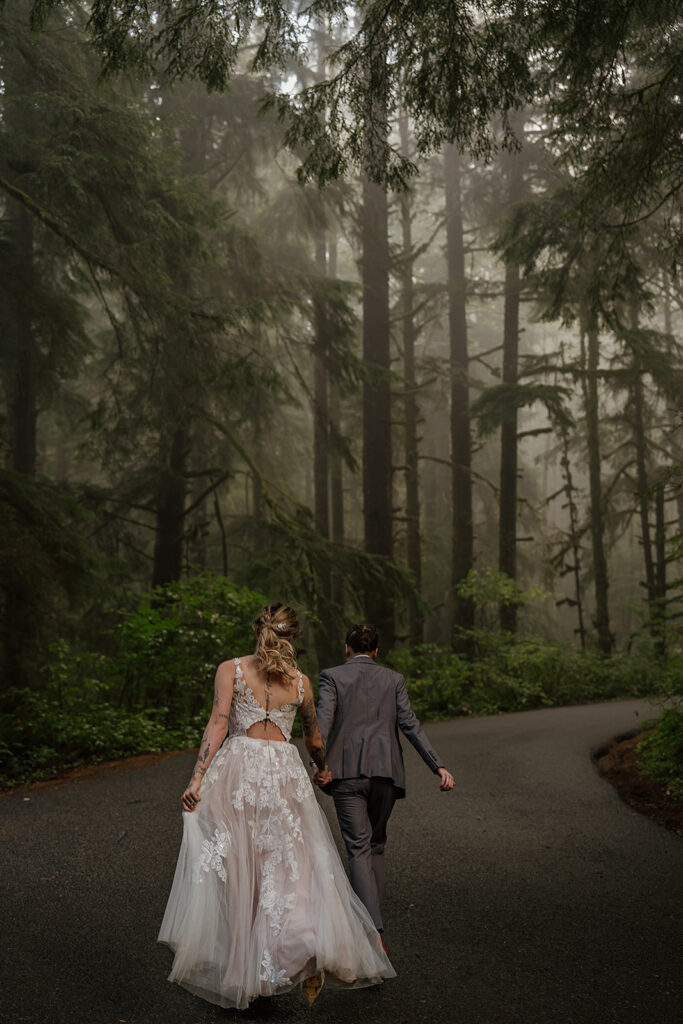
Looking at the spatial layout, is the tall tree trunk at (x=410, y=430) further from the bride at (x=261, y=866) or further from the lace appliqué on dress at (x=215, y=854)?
the lace appliqué on dress at (x=215, y=854)

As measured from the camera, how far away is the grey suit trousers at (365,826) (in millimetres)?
4641

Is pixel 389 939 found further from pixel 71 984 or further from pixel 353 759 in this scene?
pixel 71 984

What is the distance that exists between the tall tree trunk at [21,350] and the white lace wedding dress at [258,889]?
10846 millimetres

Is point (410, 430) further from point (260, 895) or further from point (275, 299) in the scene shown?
point (260, 895)

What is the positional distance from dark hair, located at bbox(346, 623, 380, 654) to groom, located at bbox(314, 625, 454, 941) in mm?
104

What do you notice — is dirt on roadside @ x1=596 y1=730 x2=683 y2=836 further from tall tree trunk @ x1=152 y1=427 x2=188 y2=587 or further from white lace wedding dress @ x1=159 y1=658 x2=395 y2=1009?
tall tree trunk @ x1=152 y1=427 x2=188 y2=587

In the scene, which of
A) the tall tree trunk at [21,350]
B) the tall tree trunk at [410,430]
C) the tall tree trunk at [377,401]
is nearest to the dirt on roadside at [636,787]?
the tall tree trunk at [377,401]

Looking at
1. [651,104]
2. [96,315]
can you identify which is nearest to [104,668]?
[651,104]

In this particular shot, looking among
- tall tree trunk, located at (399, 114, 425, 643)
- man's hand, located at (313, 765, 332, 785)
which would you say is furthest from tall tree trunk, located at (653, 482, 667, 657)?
man's hand, located at (313, 765, 332, 785)

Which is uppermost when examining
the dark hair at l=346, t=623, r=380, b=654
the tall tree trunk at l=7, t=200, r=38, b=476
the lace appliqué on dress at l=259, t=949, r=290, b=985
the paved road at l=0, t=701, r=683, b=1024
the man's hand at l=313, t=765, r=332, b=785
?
the tall tree trunk at l=7, t=200, r=38, b=476

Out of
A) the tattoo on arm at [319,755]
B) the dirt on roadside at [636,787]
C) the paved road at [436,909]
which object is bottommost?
the dirt on roadside at [636,787]

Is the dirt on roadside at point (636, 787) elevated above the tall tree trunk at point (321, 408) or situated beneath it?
situated beneath

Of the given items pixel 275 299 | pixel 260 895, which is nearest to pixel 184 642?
pixel 275 299

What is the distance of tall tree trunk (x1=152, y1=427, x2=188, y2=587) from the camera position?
17.4 m
